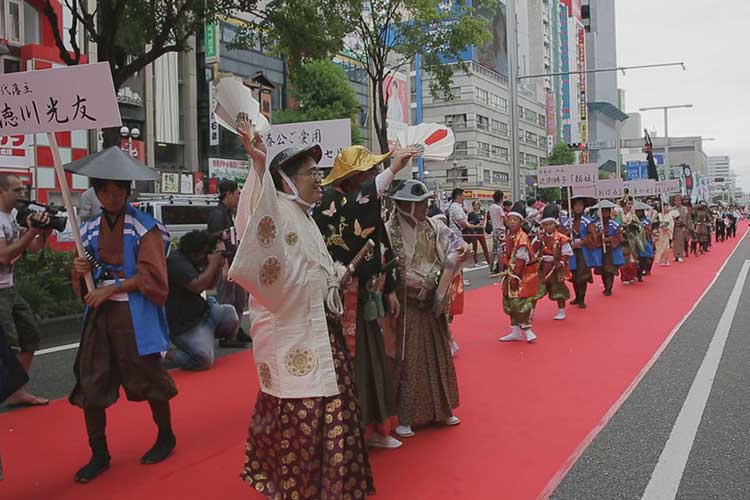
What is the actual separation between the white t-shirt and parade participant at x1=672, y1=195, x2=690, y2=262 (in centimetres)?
1810

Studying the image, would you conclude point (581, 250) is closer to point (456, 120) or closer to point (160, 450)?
point (160, 450)

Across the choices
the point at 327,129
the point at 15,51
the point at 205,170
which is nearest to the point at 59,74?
the point at 327,129

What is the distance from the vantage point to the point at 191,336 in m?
6.36

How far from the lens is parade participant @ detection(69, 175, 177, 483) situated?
3693 mm

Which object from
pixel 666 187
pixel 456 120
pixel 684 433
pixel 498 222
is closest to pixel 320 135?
pixel 684 433

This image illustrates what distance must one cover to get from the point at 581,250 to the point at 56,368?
7.16 m

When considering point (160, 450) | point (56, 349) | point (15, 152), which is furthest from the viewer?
point (15, 152)

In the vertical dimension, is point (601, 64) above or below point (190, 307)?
above

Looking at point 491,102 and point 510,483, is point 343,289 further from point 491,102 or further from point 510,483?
point 491,102

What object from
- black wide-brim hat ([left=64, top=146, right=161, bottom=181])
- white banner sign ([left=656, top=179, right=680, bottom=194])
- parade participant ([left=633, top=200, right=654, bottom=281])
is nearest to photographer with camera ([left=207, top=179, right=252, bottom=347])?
black wide-brim hat ([left=64, top=146, right=161, bottom=181])

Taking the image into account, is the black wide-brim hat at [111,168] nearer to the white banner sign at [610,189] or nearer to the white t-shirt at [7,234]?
the white t-shirt at [7,234]

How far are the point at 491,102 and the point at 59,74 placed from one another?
192 ft

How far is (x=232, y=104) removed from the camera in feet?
9.91

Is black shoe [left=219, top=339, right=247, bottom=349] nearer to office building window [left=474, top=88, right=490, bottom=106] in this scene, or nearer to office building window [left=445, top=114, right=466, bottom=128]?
office building window [left=445, top=114, right=466, bottom=128]
